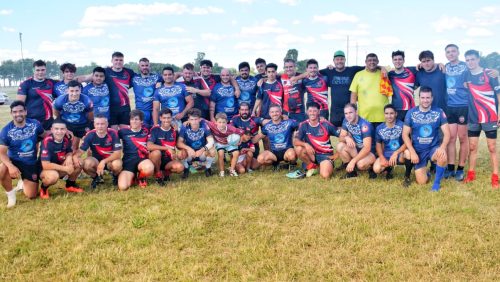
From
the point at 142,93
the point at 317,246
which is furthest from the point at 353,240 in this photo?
the point at 142,93

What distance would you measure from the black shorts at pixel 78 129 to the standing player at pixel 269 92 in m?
3.41

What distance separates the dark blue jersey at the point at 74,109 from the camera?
7234mm

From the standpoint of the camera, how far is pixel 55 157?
21.5 ft

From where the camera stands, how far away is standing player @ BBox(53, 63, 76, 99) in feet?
25.2

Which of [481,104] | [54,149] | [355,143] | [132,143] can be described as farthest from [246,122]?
[481,104]

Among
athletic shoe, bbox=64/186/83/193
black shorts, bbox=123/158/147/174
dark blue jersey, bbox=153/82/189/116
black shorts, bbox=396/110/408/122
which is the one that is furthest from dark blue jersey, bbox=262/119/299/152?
athletic shoe, bbox=64/186/83/193

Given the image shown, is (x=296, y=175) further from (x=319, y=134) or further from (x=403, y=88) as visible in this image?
(x=403, y=88)

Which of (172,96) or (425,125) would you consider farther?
(172,96)

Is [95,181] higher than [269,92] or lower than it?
lower

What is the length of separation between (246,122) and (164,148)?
1.84 meters

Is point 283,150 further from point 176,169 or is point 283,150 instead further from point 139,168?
point 139,168

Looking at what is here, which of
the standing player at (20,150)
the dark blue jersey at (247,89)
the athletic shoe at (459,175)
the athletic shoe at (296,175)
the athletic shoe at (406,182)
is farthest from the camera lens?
the dark blue jersey at (247,89)

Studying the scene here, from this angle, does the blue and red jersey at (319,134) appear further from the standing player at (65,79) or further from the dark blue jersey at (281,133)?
the standing player at (65,79)

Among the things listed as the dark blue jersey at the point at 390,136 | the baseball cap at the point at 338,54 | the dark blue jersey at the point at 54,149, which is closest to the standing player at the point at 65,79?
the dark blue jersey at the point at 54,149
